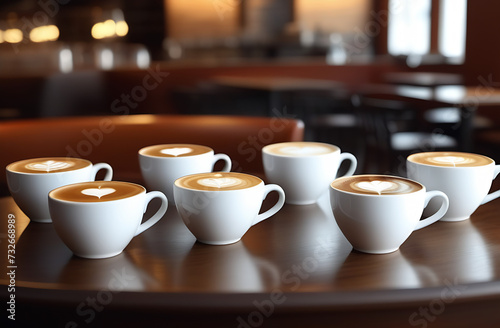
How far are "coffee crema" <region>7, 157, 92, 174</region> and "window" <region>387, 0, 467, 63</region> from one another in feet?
24.5

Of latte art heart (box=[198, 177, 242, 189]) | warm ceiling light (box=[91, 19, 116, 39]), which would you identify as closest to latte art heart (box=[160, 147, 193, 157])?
latte art heart (box=[198, 177, 242, 189])

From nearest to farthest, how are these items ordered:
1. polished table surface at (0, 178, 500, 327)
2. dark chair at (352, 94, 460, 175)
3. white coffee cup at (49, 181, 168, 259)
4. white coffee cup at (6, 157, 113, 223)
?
polished table surface at (0, 178, 500, 327) < white coffee cup at (49, 181, 168, 259) < white coffee cup at (6, 157, 113, 223) < dark chair at (352, 94, 460, 175)

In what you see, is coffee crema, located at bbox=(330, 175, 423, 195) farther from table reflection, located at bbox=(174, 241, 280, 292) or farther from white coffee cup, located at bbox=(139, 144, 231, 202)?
white coffee cup, located at bbox=(139, 144, 231, 202)

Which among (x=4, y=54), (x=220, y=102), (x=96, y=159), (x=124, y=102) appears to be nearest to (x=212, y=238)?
(x=96, y=159)

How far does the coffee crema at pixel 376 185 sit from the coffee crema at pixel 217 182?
128 mm

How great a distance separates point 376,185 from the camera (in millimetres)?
831

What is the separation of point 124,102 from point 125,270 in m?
3.79

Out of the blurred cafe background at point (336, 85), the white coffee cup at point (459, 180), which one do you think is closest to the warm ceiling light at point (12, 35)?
the blurred cafe background at point (336, 85)

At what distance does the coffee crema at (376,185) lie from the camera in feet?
2.62

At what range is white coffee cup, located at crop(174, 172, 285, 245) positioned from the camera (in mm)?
804

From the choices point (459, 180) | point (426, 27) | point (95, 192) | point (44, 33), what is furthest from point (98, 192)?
point (44, 33)

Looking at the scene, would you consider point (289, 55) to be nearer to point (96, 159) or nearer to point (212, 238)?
point (96, 159)

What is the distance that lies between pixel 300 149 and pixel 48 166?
47cm

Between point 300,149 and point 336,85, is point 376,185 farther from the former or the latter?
point 336,85
